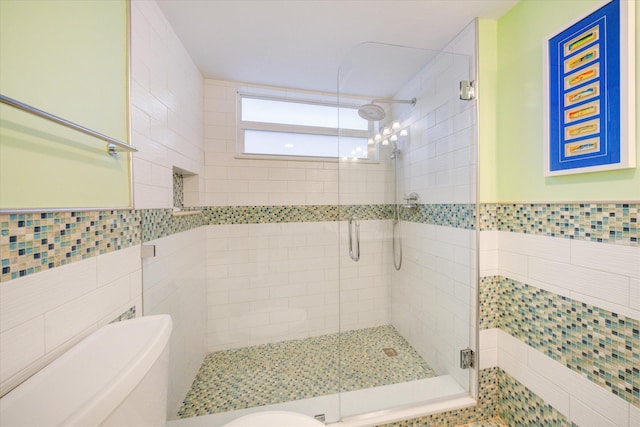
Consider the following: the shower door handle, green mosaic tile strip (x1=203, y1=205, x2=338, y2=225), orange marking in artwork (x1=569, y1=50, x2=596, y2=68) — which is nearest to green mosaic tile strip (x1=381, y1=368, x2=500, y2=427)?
the shower door handle

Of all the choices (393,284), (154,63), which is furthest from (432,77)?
(154,63)

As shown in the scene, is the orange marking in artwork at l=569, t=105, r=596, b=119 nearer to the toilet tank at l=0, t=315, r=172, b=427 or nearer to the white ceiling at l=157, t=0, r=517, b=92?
the white ceiling at l=157, t=0, r=517, b=92

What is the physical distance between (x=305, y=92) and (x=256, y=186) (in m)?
1.02

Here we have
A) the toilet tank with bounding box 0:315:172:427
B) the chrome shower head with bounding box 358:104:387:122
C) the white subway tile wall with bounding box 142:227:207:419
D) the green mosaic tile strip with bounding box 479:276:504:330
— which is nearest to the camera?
the toilet tank with bounding box 0:315:172:427

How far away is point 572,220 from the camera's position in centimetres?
109

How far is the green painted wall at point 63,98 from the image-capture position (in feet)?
1.91

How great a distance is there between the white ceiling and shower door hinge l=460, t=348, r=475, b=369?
6.57 ft

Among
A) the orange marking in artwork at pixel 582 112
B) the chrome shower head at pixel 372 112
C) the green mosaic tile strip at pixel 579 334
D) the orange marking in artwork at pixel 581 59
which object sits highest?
the chrome shower head at pixel 372 112

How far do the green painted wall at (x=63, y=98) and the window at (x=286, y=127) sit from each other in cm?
121

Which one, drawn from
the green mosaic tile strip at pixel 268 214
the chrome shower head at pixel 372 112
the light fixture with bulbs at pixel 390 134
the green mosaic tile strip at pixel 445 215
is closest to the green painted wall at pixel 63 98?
the green mosaic tile strip at pixel 268 214

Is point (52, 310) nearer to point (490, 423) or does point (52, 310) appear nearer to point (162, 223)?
point (162, 223)

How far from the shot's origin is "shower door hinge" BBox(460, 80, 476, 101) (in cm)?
149

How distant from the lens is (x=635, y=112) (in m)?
0.88

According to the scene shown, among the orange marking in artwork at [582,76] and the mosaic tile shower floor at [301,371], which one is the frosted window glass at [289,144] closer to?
the orange marking in artwork at [582,76]
